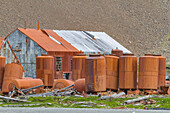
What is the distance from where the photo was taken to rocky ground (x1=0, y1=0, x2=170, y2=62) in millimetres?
89062

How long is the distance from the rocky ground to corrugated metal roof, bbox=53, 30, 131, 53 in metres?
35.1

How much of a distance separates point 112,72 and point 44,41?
16808 mm

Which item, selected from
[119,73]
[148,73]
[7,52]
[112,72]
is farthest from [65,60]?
[148,73]

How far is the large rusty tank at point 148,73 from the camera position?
24641mm

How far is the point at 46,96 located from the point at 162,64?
7424mm

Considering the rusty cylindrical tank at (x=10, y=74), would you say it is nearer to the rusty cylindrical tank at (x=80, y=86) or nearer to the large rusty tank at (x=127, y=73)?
the rusty cylindrical tank at (x=80, y=86)

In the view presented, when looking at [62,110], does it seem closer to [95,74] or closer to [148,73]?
[95,74]

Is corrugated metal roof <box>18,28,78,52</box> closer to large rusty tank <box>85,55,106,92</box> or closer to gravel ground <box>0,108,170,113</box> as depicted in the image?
large rusty tank <box>85,55,106,92</box>

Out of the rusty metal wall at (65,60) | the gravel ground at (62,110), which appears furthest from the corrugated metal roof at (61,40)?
the gravel ground at (62,110)

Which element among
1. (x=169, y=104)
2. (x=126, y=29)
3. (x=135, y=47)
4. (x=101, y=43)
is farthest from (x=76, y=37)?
(x=126, y=29)

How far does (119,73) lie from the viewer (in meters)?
24.8

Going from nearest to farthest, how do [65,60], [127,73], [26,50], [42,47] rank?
[127,73] < [42,47] < [65,60] < [26,50]

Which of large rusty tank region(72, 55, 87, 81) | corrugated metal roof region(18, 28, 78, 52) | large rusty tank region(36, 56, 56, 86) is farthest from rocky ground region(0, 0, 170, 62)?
large rusty tank region(36, 56, 56, 86)

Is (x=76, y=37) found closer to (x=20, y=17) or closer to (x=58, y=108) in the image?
(x=58, y=108)
